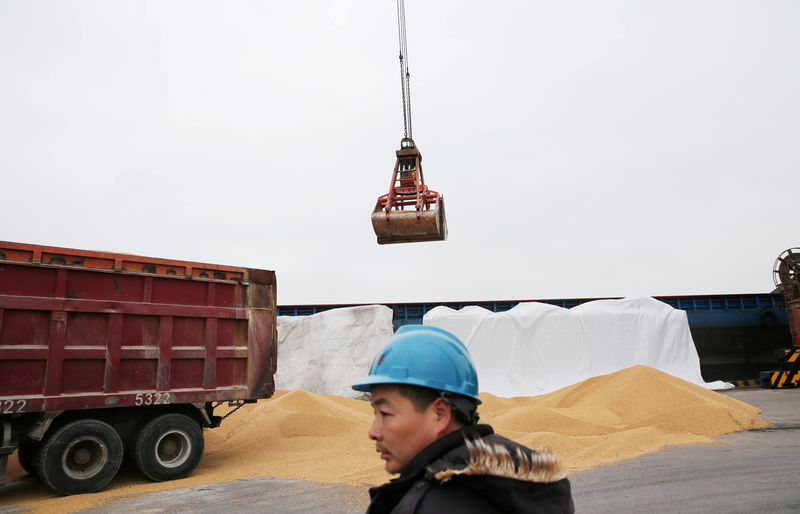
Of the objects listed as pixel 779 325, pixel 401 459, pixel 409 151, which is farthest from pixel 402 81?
pixel 779 325

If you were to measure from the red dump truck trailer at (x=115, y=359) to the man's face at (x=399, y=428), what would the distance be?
6336mm

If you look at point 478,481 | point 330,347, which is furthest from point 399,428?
point 330,347

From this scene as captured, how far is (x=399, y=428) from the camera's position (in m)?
1.36

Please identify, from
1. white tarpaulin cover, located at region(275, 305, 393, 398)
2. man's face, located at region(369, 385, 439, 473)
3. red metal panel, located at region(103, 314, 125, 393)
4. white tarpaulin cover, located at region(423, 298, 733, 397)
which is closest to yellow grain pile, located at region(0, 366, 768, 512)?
red metal panel, located at region(103, 314, 125, 393)

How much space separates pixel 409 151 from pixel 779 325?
16.5m

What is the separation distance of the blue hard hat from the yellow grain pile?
17.7 feet

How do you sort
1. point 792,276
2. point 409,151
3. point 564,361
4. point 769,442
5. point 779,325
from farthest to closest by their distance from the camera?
point 779,325 → point 792,276 → point 564,361 → point 409,151 → point 769,442

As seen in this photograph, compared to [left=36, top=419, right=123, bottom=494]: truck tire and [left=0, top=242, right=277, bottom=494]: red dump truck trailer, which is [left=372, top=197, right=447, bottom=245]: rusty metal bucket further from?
[left=36, top=419, right=123, bottom=494]: truck tire

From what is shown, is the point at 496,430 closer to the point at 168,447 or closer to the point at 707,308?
the point at 168,447

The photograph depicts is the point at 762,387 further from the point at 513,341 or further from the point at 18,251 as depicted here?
the point at 18,251

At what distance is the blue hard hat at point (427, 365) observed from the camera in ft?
4.47

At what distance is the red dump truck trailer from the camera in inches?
240

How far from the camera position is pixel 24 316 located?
241 inches

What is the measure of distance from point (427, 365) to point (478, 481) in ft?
1.06
